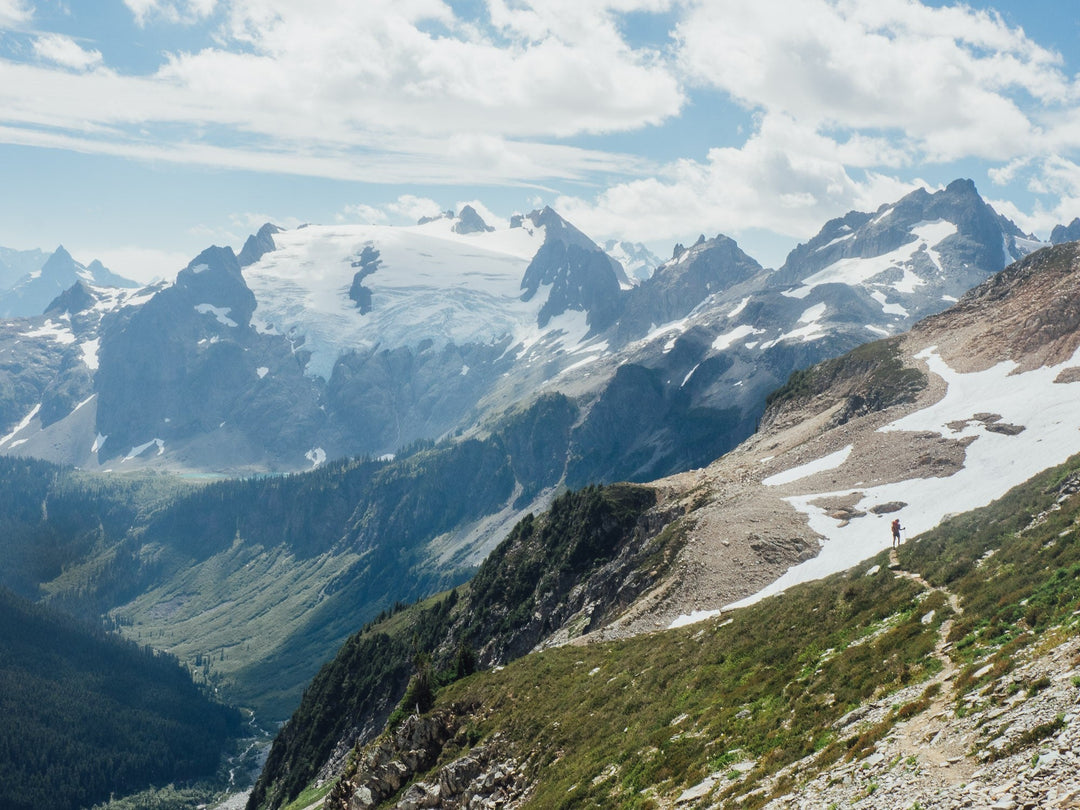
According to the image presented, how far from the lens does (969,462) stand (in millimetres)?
79250

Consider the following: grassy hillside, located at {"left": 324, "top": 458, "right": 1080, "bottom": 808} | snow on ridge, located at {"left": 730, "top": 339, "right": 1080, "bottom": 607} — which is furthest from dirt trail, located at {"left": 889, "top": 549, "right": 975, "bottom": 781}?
snow on ridge, located at {"left": 730, "top": 339, "right": 1080, "bottom": 607}

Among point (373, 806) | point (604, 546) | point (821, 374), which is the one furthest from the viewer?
point (821, 374)

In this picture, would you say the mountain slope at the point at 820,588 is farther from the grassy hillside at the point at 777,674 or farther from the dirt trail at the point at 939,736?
the dirt trail at the point at 939,736

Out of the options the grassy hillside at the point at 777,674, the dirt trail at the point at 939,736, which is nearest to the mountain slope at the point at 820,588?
the grassy hillside at the point at 777,674

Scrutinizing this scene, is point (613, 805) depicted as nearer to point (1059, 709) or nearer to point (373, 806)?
point (1059, 709)

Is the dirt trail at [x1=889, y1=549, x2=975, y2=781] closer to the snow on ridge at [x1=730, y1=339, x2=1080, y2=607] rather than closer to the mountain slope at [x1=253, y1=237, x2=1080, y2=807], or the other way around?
the mountain slope at [x1=253, y1=237, x2=1080, y2=807]

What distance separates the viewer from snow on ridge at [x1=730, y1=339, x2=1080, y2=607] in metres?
68.9

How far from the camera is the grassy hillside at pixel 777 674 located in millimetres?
33344

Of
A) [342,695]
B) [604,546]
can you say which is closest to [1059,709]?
[604,546]

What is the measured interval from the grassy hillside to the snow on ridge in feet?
29.9

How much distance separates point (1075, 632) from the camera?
2977 centimetres

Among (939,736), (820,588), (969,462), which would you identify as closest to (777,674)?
(939,736)

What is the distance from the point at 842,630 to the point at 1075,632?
15149 mm

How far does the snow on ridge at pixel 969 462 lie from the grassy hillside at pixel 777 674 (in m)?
9.11
